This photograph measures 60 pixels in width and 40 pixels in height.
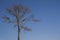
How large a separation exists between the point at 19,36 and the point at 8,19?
338cm

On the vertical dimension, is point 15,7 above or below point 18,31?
above

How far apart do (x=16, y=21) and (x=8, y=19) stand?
70.9 inches

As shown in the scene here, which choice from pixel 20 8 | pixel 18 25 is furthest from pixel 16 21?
pixel 20 8

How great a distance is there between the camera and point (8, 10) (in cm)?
1950

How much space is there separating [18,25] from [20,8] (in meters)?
2.51

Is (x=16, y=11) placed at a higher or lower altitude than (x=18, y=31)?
higher

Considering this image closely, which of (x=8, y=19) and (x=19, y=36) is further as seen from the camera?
(x=8, y=19)

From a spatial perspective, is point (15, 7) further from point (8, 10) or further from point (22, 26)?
point (22, 26)

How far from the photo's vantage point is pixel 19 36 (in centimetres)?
1834

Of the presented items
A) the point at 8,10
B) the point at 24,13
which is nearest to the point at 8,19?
the point at 8,10

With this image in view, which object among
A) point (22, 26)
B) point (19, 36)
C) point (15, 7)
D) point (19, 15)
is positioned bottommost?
point (19, 36)

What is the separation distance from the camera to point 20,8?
1875 centimetres

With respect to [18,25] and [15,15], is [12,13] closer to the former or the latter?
[15,15]

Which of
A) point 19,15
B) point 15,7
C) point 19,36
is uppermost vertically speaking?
point 15,7
